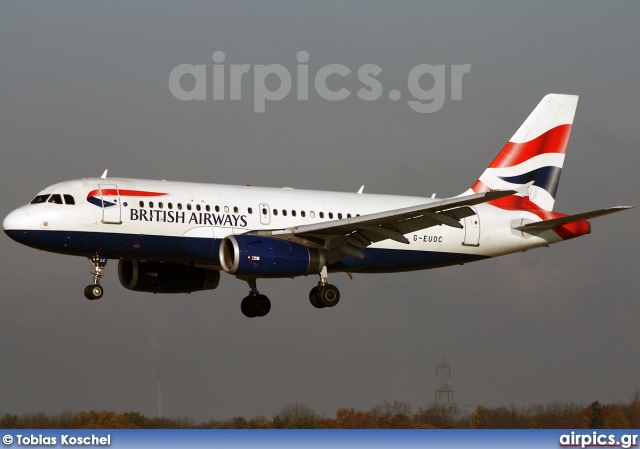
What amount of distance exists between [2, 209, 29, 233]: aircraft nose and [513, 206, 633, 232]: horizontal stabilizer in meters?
20.3

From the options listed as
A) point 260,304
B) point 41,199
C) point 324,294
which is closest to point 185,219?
point 41,199

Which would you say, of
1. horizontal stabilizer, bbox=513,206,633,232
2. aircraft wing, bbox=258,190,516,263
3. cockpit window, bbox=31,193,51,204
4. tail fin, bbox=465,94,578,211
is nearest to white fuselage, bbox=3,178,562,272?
cockpit window, bbox=31,193,51,204

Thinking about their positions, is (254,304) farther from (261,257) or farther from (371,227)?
(371,227)

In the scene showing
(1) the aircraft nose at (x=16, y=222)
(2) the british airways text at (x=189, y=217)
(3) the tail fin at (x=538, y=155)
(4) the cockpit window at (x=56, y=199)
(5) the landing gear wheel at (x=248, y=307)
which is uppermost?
(3) the tail fin at (x=538, y=155)

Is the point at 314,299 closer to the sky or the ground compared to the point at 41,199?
closer to the ground

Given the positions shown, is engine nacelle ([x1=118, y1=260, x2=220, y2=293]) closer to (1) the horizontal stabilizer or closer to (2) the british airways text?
(2) the british airways text

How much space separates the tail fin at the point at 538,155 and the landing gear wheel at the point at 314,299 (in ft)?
32.6

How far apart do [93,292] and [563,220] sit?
18603 millimetres

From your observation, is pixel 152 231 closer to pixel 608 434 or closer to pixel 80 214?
pixel 80 214

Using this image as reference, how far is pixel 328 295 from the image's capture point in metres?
49.7

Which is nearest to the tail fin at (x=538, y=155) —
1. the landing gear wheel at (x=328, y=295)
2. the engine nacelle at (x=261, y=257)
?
the landing gear wheel at (x=328, y=295)

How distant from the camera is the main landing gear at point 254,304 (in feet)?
173

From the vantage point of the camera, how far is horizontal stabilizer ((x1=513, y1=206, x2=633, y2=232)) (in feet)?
150

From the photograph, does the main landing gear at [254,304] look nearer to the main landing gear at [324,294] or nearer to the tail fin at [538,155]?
the main landing gear at [324,294]
